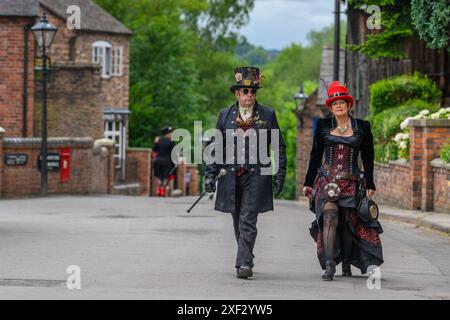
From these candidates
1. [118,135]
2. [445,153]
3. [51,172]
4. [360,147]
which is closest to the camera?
[360,147]

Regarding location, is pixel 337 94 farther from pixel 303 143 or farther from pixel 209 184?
pixel 303 143

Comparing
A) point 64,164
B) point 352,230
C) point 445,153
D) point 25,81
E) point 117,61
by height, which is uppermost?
point 117,61

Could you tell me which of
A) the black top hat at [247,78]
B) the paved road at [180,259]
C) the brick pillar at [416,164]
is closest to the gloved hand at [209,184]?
the paved road at [180,259]

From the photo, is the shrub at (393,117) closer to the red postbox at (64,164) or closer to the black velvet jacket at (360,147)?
the red postbox at (64,164)

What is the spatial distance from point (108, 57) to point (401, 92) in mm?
23585

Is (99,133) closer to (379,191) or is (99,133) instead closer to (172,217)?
(379,191)

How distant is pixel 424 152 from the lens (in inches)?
894

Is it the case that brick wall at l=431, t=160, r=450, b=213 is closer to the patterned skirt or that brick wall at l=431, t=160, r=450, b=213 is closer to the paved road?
the paved road

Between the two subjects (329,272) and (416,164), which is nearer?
(329,272)

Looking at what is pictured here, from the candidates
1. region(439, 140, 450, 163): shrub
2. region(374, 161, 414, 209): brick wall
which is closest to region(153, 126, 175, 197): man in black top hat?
region(374, 161, 414, 209): brick wall

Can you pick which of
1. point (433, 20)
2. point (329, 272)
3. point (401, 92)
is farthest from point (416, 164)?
point (329, 272)

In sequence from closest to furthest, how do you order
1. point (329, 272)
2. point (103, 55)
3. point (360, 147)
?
1. point (329, 272)
2. point (360, 147)
3. point (103, 55)

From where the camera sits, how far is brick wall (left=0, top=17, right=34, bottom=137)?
34.9 meters
